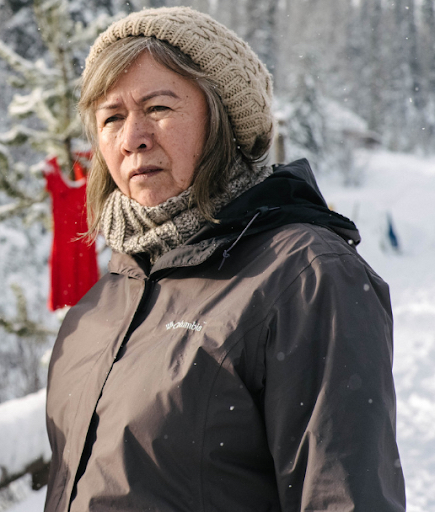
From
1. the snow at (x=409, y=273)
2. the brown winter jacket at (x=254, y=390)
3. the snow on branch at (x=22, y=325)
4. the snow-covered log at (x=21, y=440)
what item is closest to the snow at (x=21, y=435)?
the snow-covered log at (x=21, y=440)

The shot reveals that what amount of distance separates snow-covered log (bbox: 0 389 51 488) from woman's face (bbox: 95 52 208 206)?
2.06 metres

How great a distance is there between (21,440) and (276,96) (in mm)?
28537

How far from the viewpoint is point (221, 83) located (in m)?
1.41

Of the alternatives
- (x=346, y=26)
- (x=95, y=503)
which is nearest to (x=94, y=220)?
(x=95, y=503)

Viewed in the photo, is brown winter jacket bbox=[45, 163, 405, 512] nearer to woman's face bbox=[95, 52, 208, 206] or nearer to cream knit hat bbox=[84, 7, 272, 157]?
woman's face bbox=[95, 52, 208, 206]

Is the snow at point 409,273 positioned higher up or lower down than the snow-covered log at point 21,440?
lower down

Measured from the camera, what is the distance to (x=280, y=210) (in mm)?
1248

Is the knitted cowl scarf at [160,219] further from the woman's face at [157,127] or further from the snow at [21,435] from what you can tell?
the snow at [21,435]

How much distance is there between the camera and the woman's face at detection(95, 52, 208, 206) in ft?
4.40

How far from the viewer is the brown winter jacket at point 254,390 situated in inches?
38.3

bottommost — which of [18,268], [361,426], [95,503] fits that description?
[18,268]

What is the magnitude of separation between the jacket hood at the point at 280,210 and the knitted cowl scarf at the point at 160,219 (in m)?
0.07

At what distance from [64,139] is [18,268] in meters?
9.01

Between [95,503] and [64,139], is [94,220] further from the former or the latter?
[64,139]
